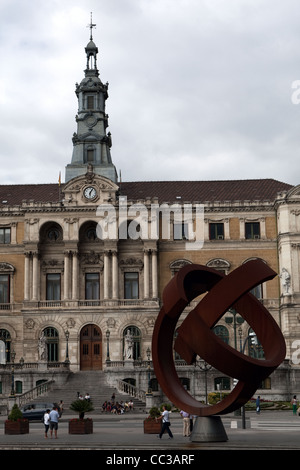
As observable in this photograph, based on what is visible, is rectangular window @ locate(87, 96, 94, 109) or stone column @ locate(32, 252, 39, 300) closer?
stone column @ locate(32, 252, 39, 300)

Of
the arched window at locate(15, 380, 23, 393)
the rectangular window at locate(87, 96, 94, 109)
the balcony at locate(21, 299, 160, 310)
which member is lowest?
the arched window at locate(15, 380, 23, 393)

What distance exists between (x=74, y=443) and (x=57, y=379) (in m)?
→ 33.9

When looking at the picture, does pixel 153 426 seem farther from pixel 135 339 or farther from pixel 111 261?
pixel 111 261

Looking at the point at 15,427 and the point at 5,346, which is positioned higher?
the point at 5,346

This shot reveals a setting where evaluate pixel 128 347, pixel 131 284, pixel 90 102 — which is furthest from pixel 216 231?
pixel 90 102

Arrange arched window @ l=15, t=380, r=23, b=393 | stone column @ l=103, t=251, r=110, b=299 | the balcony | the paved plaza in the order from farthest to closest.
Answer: stone column @ l=103, t=251, r=110, b=299 < the balcony < arched window @ l=15, t=380, r=23, b=393 < the paved plaza

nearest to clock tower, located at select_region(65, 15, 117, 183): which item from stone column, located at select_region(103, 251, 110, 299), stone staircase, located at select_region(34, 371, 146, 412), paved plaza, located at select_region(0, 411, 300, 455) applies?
stone column, located at select_region(103, 251, 110, 299)

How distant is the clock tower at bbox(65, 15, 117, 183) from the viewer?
253ft

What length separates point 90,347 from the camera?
231 feet

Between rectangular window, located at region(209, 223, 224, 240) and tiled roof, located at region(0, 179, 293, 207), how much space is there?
2.82 m

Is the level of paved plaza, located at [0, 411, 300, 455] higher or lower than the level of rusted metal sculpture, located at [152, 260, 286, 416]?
lower

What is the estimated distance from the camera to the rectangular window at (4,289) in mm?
72688

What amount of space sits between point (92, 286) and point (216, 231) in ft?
43.7

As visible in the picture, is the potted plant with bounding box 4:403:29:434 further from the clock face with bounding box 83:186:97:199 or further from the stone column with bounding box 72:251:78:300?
the clock face with bounding box 83:186:97:199
